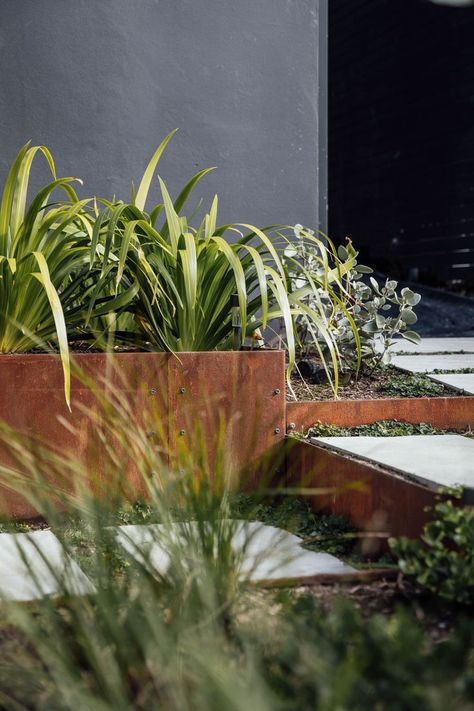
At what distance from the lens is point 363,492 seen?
2.04m

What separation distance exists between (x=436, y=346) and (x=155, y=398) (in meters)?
2.60

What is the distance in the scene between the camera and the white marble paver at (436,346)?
14.0 ft

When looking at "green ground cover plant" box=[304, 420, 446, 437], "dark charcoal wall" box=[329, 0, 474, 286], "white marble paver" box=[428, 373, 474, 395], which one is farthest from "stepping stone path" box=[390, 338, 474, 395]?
"dark charcoal wall" box=[329, 0, 474, 286]

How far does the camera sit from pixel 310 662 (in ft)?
3.41

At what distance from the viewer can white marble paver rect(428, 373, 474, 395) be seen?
291 cm

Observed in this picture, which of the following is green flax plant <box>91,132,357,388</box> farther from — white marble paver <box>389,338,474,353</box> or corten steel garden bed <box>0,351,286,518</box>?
white marble paver <box>389,338,474,353</box>

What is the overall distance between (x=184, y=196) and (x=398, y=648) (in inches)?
76.6

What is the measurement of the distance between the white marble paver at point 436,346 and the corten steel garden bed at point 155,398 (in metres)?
1.58

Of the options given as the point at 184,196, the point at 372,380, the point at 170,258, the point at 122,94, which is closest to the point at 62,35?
A: the point at 122,94

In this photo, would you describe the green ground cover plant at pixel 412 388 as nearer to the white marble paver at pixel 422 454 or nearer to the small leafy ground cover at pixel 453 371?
the small leafy ground cover at pixel 453 371

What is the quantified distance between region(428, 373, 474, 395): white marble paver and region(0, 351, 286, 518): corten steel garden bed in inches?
28.9

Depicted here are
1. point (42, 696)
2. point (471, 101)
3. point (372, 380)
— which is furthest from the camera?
point (471, 101)

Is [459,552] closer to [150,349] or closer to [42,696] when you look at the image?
[42,696]

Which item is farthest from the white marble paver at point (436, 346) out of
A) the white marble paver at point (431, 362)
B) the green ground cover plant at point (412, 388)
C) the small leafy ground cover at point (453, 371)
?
the green ground cover plant at point (412, 388)
